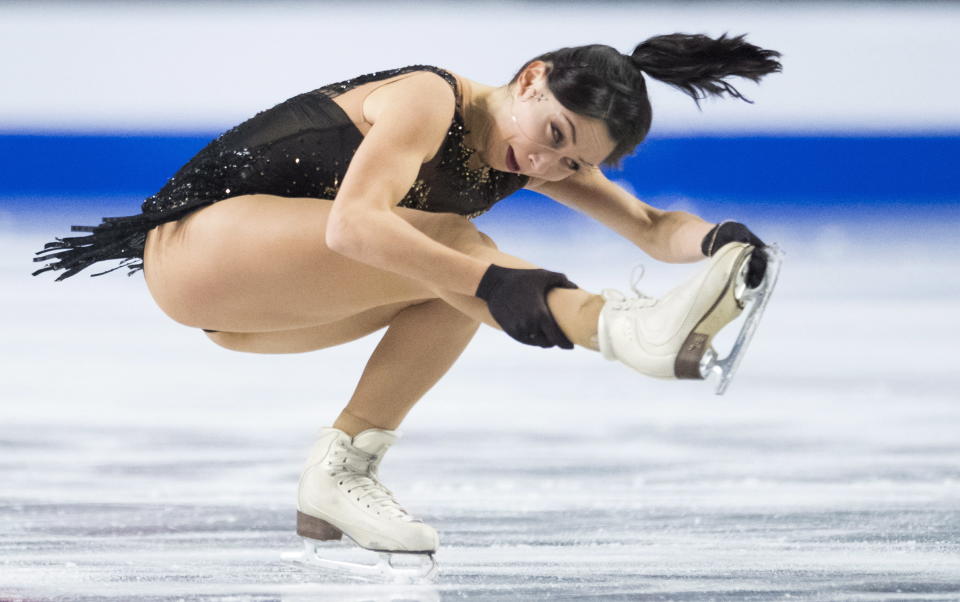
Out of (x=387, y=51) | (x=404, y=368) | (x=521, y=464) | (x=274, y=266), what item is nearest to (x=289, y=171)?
(x=274, y=266)

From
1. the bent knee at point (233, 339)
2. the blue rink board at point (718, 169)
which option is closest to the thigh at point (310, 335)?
the bent knee at point (233, 339)

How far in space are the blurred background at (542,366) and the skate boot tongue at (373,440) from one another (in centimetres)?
20

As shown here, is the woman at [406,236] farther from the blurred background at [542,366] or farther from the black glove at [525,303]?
the blurred background at [542,366]

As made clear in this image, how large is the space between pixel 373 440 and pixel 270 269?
1.30ft

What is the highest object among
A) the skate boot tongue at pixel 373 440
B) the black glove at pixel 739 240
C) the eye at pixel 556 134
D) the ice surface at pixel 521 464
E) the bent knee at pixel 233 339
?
the eye at pixel 556 134

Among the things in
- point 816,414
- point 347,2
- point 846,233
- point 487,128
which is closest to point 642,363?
point 487,128

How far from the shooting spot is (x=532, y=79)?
6.61ft

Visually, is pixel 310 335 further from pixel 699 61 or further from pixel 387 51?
pixel 387 51

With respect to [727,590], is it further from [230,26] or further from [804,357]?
[230,26]

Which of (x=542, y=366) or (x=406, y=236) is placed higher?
(x=406, y=236)

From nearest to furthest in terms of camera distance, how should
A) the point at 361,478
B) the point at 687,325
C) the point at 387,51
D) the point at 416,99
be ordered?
the point at 687,325, the point at 416,99, the point at 361,478, the point at 387,51

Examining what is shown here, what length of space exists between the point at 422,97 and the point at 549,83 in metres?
0.19

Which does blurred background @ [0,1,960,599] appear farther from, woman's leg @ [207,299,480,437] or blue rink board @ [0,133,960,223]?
woman's leg @ [207,299,480,437]

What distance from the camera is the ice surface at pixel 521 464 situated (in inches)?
80.5
